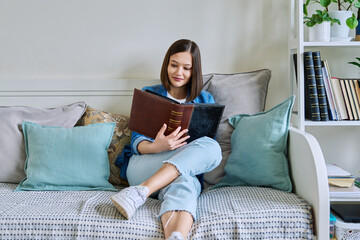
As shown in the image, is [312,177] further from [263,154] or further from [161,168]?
[161,168]

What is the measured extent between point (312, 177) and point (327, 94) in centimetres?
56

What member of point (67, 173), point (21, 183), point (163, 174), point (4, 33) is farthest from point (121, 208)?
point (4, 33)

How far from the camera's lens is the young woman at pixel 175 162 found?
50.7 inches

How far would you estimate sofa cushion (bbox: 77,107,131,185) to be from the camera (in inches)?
69.4

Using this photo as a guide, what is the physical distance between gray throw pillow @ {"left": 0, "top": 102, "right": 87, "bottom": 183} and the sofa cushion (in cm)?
5

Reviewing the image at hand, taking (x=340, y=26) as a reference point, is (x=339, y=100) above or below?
below

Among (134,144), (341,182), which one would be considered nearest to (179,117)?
(134,144)

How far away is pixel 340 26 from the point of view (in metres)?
1.80

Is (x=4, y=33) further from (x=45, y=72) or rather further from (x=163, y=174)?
(x=163, y=174)

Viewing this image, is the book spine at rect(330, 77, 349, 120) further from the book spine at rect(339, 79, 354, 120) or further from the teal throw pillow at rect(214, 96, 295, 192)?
the teal throw pillow at rect(214, 96, 295, 192)

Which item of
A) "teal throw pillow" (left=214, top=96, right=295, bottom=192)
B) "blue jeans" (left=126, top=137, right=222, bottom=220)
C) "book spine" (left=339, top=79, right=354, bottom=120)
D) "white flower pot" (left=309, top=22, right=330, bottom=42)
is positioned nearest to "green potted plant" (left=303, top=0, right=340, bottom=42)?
"white flower pot" (left=309, top=22, right=330, bottom=42)

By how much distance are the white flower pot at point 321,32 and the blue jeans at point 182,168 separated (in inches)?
28.0

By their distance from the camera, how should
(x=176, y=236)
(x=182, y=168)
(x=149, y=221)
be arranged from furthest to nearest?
(x=182, y=168) → (x=149, y=221) → (x=176, y=236)

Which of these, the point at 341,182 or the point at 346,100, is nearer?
the point at 341,182
